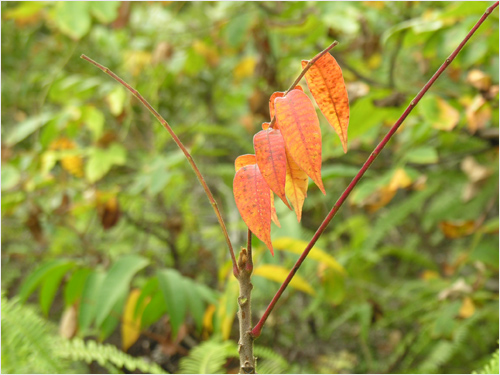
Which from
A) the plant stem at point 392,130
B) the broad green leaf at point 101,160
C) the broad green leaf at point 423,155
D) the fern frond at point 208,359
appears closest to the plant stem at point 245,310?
the plant stem at point 392,130

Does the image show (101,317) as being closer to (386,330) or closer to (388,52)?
(386,330)

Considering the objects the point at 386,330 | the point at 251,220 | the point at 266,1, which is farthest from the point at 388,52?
the point at 251,220

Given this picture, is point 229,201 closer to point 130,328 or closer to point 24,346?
point 130,328

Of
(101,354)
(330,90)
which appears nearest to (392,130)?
(330,90)

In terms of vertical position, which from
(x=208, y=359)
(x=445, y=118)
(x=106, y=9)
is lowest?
(x=208, y=359)

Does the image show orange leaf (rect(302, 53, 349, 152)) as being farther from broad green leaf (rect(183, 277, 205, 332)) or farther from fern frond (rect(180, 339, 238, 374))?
broad green leaf (rect(183, 277, 205, 332))

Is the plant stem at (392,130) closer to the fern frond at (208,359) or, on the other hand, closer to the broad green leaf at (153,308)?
the fern frond at (208,359)
